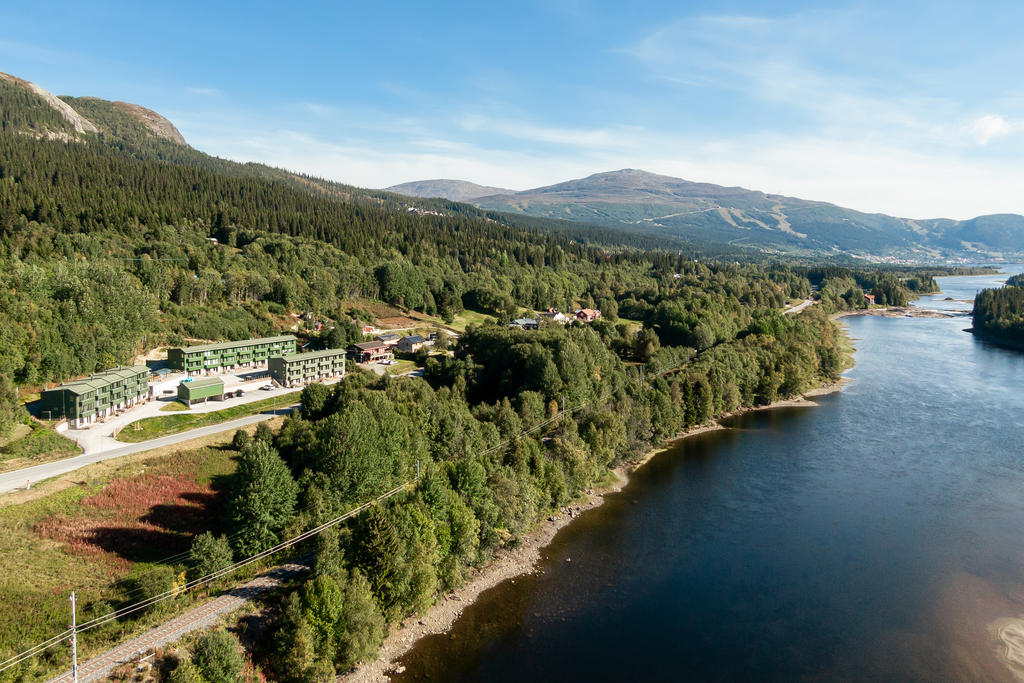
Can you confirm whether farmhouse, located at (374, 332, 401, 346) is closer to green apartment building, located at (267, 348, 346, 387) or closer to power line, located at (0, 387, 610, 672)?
green apartment building, located at (267, 348, 346, 387)

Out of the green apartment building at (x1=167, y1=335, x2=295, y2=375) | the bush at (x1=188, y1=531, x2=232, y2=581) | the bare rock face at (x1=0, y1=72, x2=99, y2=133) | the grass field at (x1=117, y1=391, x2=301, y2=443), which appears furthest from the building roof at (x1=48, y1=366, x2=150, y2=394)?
the bare rock face at (x1=0, y1=72, x2=99, y2=133)

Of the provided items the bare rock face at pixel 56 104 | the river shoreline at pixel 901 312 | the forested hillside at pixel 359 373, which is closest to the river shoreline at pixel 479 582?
the forested hillside at pixel 359 373

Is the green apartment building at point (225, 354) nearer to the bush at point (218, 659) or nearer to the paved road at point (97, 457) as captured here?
the paved road at point (97, 457)

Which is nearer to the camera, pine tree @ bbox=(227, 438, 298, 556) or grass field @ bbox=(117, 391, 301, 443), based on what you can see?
pine tree @ bbox=(227, 438, 298, 556)

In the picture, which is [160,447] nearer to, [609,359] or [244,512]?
[244,512]

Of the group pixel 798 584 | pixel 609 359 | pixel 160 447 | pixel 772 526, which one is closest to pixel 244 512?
pixel 160 447

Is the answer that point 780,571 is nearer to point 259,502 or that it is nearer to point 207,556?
point 259,502

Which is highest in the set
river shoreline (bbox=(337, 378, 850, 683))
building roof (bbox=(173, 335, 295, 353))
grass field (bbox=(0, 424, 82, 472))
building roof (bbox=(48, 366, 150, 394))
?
building roof (bbox=(173, 335, 295, 353))
